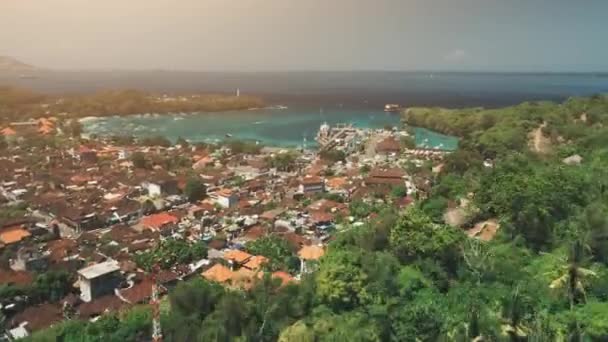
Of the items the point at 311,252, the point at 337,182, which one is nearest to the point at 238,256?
the point at 311,252

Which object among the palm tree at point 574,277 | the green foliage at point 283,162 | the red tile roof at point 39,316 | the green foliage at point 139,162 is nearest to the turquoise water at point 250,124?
the green foliage at point 283,162

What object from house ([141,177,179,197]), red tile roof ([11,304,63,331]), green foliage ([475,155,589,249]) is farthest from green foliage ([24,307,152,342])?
house ([141,177,179,197])

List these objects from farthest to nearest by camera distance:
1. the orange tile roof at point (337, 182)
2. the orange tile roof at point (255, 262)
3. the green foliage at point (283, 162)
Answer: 1. the green foliage at point (283, 162)
2. the orange tile roof at point (337, 182)
3. the orange tile roof at point (255, 262)

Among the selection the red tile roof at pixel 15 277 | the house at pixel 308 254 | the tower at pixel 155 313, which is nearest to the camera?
the tower at pixel 155 313

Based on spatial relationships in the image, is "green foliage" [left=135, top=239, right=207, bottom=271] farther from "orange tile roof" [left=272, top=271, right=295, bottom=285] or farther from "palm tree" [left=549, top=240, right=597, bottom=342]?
"palm tree" [left=549, top=240, right=597, bottom=342]

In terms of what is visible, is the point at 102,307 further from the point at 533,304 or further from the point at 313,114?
the point at 313,114

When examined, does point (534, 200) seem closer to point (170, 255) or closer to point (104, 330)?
point (170, 255)

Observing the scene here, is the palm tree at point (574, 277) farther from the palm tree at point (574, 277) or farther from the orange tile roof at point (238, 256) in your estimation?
the orange tile roof at point (238, 256)
